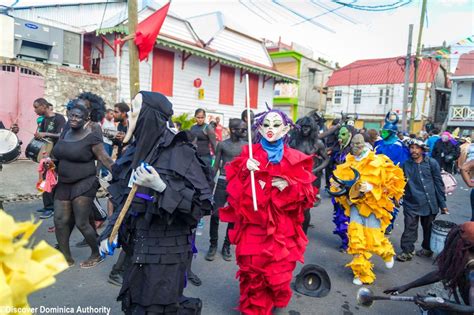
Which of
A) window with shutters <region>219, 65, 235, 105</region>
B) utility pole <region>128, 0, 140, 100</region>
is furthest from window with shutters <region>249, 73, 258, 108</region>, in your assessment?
utility pole <region>128, 0, 140, 100</region>

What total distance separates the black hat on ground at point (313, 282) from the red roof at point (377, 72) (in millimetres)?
30575

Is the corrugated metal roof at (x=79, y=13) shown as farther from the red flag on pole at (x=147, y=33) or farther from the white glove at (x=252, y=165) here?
the white glove at (x=252, y=165)

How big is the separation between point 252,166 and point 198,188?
0.65 m

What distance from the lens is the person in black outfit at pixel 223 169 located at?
5129mm

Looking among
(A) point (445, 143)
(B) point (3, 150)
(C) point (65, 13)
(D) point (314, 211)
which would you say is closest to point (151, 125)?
(B) point (3, 150)

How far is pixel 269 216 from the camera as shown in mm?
3291

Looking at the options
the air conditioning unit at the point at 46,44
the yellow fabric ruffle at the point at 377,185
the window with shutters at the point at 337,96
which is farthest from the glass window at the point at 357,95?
the yellow fabric ruffle at the point at 377,185

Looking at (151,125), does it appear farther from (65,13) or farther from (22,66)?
(65,13)

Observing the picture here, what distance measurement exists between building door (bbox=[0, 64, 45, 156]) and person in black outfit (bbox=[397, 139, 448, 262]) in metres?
9.45

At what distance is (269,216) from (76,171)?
91.1 inches

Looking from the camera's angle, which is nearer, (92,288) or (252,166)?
(252,166)

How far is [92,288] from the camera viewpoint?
4.00 meters

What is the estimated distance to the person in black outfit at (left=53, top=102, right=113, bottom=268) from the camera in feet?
13.7

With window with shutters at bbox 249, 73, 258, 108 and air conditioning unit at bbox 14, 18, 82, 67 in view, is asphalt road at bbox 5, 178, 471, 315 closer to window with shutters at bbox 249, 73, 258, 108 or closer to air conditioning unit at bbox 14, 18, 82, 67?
air conditioning unit at bbox 14, 18, 82, 67
